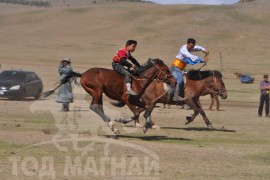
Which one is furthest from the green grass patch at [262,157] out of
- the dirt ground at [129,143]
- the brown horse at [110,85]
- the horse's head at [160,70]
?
the horse's head at [160,70]

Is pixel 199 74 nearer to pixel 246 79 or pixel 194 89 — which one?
pixel 194 89

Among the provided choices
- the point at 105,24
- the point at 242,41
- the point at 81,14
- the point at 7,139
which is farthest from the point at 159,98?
the point at 81,14

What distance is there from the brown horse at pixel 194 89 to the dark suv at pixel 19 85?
50.3ft

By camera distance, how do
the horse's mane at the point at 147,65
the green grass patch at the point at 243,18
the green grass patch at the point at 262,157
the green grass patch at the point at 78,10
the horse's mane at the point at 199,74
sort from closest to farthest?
the green grass patch at the point at 262,157 → the horse's mane at the point at 147,65 → the horse's mane at the point at 199,74 → the green grass patch at the point at 243,18 → the green grass patch at the point at 78,10

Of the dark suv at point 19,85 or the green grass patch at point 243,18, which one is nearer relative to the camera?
the dark suv at point 19,85

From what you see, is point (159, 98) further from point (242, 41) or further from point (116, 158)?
point (242, 41)

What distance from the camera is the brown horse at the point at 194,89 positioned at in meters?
19.7

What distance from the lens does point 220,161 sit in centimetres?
1342

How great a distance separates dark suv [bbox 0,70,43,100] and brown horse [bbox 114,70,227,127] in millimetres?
15323

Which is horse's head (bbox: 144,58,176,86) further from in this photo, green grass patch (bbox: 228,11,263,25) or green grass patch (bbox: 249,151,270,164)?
green grass patch (bbox: 228,11,263,25)

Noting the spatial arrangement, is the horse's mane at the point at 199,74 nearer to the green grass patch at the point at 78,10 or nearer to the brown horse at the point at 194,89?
the brown horse at the point at 194,89

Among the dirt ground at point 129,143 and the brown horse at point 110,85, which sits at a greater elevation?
the brown horse at point 110,85

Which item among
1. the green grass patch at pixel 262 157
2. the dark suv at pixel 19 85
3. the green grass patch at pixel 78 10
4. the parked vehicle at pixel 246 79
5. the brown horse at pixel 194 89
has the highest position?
the green grass patch at pixel 78 10

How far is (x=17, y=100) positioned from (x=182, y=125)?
14.4 m
